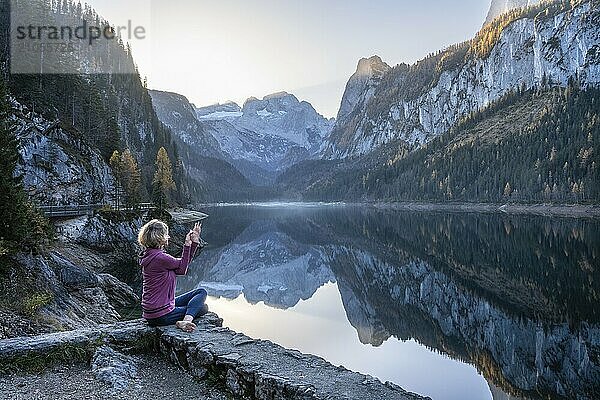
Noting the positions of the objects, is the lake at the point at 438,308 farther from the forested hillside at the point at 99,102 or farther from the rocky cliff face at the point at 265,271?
the forested hillside at the point at 99,102

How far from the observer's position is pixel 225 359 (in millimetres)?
→ 7199

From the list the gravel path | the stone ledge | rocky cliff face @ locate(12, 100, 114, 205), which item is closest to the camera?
the stone ledge

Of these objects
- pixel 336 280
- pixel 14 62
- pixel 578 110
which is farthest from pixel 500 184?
pixel 14 62

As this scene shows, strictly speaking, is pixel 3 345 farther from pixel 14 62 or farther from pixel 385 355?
pixel 14 62

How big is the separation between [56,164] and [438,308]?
37.8 meters

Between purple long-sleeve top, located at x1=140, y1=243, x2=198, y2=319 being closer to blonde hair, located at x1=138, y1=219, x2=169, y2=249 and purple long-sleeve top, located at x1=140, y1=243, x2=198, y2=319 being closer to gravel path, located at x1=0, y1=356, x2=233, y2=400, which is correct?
blonde hair, located at x1=138, y1=219, x2=169, y2=249

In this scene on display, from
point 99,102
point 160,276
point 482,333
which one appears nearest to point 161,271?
point 160,276

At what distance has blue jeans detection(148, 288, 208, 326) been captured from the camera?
8.68m

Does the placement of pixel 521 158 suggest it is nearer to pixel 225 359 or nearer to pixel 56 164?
pixel 56 164

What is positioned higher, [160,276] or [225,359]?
[160,276]

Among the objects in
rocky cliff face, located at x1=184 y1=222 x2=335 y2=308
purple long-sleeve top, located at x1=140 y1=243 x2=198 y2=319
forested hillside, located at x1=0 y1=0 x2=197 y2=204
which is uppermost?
forested hillside, located at x1=0 y1=0 x2=197 y2=204

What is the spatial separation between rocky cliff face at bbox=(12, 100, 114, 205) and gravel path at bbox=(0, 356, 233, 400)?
36.9 meters

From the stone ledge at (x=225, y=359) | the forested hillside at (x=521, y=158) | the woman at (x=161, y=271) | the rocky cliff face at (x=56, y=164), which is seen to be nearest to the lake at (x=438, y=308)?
the stone ledge at (x=225, y=359)

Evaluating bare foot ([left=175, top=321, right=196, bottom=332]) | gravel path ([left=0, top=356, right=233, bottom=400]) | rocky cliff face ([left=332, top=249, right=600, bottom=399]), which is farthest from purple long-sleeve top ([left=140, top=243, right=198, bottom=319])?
rocky cliff face ([left=332, top=249, right=600, bottom=399])
